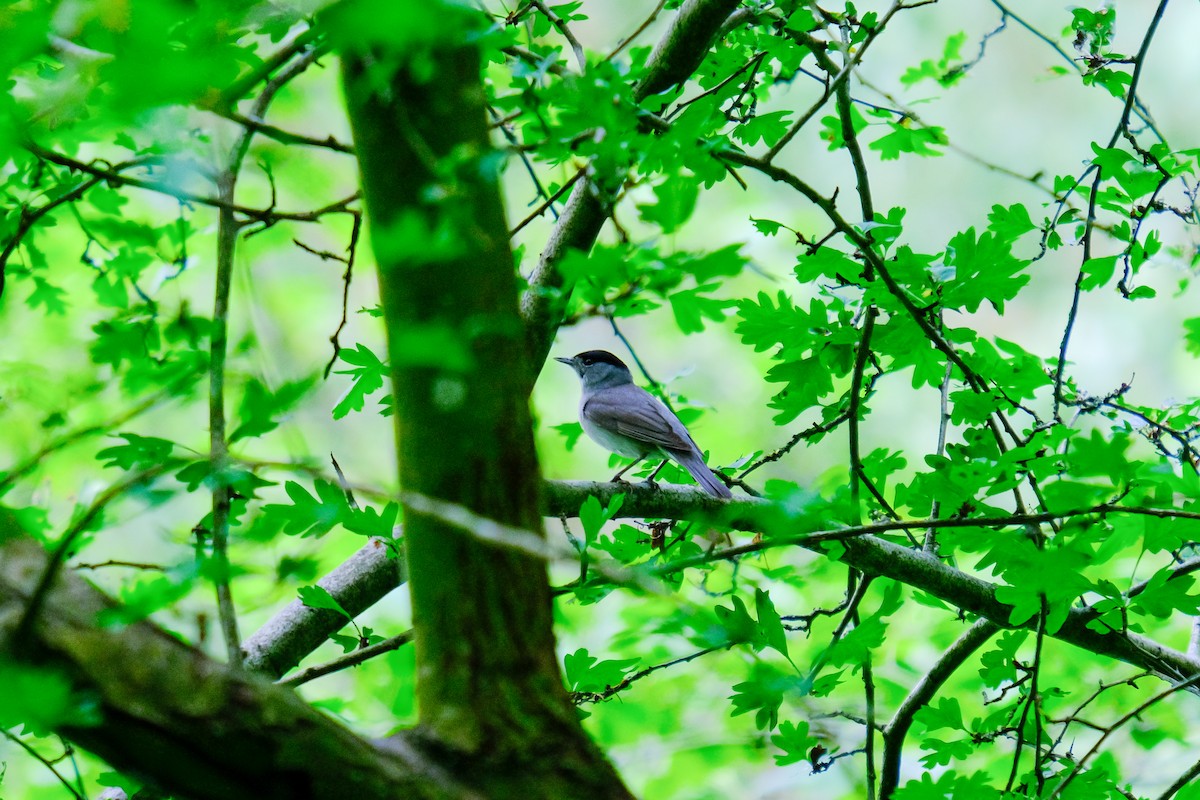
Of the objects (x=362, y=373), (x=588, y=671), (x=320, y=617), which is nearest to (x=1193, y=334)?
(x=588, y=671)

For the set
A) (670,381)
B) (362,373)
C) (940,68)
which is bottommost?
(362,373)

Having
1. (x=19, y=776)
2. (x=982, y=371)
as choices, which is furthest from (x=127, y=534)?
(x=982, y=371)

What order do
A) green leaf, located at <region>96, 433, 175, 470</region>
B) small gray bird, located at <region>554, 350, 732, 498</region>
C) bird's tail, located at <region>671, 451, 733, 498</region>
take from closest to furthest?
green leaf, located at <region>96, 433, 175, 470</region> → bird's tail, located at <region>671, 451, 733, 498</region> → small gray bird, located at <region>554, 350, 732, 498</region>

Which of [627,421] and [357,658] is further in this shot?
[627,421]

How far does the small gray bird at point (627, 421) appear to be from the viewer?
4109 mm

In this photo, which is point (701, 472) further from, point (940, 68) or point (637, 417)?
point (940, 68)

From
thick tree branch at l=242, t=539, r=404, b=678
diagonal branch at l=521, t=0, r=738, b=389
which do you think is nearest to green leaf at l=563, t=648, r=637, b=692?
thick tree branch at l=242, t=539, r=404, b=678

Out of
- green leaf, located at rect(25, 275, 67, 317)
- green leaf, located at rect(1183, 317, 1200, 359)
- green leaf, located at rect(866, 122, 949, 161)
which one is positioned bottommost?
green leaf, located at rect(1183, 317, 1200, 359)

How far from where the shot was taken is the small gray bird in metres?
4.11

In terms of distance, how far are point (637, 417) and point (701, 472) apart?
1179 mm

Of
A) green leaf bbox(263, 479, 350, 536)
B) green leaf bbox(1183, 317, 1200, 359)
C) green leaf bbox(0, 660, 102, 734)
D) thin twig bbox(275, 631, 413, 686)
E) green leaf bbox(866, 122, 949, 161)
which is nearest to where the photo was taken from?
green leaf bbox(0, 660, 102, 734)

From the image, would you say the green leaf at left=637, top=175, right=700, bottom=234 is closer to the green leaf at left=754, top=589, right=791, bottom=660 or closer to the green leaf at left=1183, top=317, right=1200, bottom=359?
the green leaf at left=754, top=589, right=791, bottom=660

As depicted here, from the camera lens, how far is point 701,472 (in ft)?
12.9

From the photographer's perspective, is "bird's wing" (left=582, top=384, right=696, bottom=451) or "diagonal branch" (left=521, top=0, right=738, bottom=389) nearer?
"diagonal branch" (left=521, top=0, right=738, bottom=389)
